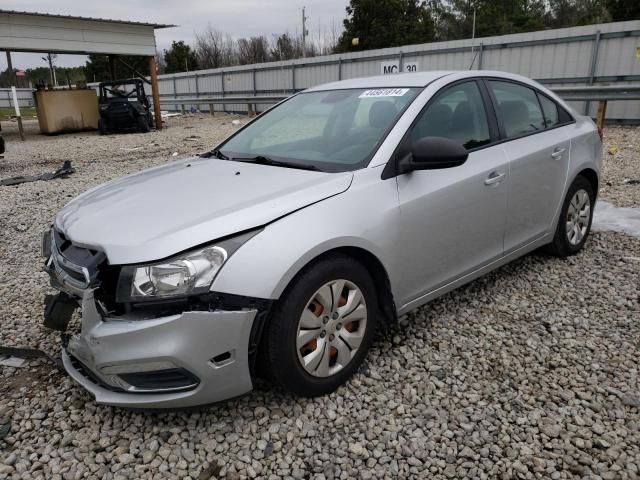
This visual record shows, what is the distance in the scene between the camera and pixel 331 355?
258 centimetres

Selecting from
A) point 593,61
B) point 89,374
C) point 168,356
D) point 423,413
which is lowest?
point 423,413

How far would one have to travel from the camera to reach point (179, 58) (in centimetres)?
4972

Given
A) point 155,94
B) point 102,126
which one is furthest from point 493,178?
point 155,94

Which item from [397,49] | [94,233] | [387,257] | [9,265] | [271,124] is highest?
[397,49]

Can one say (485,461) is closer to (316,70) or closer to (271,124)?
(271,124)

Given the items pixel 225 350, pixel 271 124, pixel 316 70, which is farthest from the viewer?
pixel 316 70

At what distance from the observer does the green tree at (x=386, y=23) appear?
35094mm

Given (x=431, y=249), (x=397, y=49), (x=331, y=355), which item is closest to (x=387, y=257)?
(x=431, y=249)

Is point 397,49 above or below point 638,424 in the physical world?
above

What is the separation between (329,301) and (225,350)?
22.2 inches

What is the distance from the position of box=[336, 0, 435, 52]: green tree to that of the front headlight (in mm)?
35916

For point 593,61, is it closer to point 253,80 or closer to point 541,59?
point 541,59

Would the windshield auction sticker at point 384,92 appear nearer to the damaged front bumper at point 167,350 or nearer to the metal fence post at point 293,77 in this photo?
the damaged front bumper at point 167,350

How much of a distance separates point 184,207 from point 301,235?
61 cm
